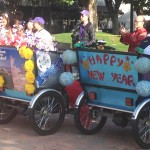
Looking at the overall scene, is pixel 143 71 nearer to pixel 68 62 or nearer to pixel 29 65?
pixel 68 62

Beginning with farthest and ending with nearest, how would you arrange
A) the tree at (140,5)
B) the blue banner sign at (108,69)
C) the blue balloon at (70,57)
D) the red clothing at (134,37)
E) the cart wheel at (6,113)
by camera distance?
the tree at (140,5) → the cart wheel at (6,113) → the red clothing at (134,37) → the blue balloon at (70,57) → the blue banner sign at (108,69)

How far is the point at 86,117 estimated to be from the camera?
675 centimetres

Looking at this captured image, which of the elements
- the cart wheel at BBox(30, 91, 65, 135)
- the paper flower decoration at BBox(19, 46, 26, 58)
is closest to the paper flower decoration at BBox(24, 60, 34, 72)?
the paper flower decoration at BBox(19, 46, 26, 58)

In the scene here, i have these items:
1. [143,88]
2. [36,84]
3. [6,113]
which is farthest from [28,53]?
[143,88]

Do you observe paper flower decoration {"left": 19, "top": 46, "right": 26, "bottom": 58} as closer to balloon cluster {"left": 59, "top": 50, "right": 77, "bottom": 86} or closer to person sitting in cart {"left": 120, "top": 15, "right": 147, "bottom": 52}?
balloon cluster {"left": 59, "top": 50, "right": 77, "bottom": 86}

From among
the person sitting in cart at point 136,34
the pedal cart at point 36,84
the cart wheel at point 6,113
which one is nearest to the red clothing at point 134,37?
the person sitting in cart at point 136,34

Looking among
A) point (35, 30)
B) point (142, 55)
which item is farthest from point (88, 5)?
point (142, 55)

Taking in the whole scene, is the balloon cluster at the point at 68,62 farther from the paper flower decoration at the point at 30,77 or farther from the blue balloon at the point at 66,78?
the paper flower decoration at the point at 30,77

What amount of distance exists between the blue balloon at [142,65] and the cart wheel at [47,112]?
150 cm

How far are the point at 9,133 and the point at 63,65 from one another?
4.32ft

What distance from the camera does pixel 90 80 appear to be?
21.4ft

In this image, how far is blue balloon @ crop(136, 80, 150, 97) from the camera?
5.70 meters

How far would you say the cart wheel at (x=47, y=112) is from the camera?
6.55 m

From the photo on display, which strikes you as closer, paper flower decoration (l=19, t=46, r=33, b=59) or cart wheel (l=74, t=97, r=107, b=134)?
paper flower decoration (l=19, t=46, r=33, b=59)
